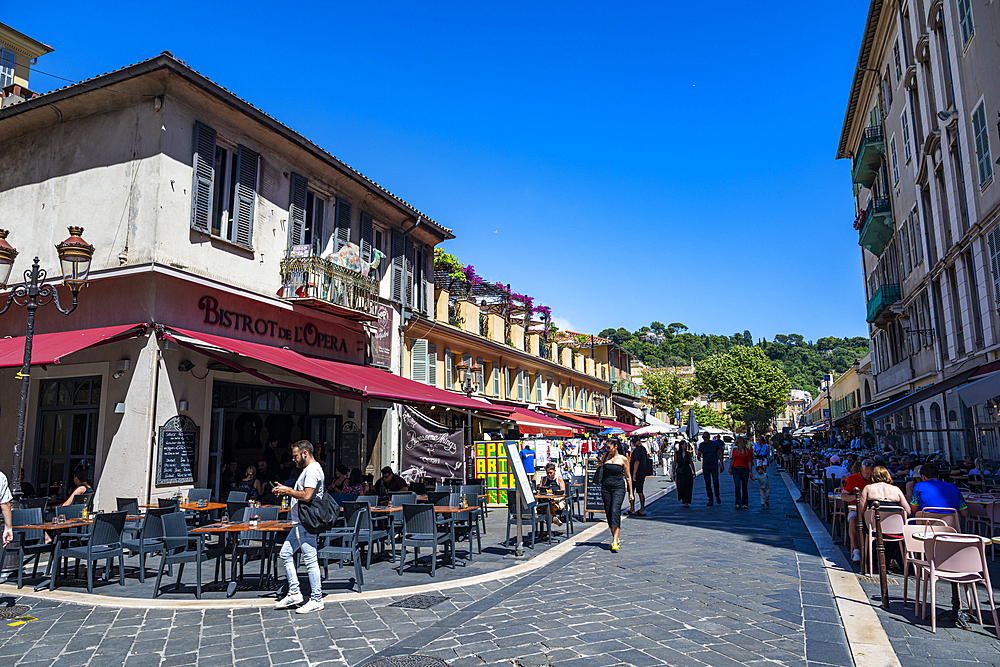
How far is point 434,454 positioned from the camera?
14.9 metres

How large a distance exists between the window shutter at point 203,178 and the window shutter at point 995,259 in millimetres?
16752

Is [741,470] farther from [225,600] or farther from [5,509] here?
[5,509]

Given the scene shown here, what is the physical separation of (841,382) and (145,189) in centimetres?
5867

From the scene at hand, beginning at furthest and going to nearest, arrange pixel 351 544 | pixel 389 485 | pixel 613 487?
pixel 389 485 < pixel 613 487 < pixel 351 544

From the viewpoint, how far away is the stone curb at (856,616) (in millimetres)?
4941

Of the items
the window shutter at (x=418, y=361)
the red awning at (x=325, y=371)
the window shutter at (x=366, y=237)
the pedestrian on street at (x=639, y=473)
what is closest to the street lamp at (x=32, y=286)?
the red awning at (x=325, y=371)

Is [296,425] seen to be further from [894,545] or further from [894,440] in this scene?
[894,440]

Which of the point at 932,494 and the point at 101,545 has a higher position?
the point at 932,494

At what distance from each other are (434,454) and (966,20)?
1661cm

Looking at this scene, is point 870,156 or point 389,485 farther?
point 870,156

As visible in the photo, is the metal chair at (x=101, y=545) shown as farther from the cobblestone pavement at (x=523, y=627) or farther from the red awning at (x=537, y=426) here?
the red awning at (x=537, y=426)

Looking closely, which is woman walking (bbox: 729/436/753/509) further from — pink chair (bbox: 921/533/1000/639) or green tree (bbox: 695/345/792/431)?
green tree (bbox: 695/345/792/431)

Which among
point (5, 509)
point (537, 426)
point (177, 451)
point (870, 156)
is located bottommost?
point (5, 509)

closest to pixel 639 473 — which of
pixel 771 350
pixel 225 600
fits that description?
pixel 225 600
